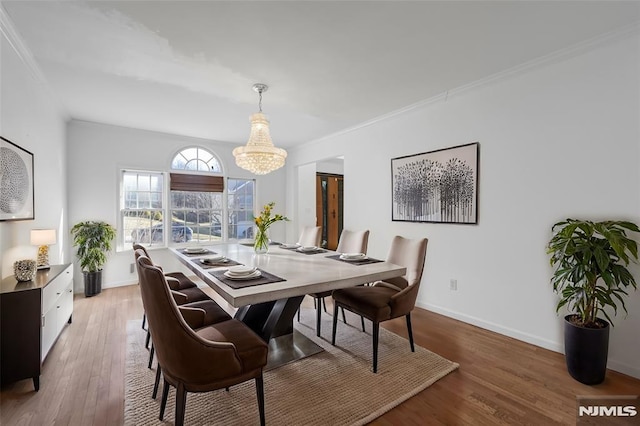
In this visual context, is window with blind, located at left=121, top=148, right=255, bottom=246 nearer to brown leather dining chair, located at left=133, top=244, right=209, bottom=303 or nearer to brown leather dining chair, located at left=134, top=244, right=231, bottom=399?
brown leather dining chair, located at left=133, top=244, right=209, bottom=303

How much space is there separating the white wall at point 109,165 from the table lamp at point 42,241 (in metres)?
1.83

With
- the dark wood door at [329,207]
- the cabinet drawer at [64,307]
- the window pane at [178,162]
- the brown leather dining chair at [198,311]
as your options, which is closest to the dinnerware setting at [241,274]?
the brown leather dining chair at [198,311]

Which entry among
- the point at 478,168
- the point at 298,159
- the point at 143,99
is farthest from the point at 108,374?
the point at 298,159

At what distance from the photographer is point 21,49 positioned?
2373 millimetres

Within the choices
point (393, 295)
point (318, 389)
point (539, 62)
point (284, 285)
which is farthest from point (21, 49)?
point (539, 62)

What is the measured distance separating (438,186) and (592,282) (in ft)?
5.50

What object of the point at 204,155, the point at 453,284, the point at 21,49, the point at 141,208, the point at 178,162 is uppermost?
the point at 21,49

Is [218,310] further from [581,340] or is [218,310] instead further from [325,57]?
[581,340]

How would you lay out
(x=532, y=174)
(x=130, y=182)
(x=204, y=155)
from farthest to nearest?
(x=204, y=155), (x=130, y=182), (x=532, y=174)

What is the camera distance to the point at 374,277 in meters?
2.13

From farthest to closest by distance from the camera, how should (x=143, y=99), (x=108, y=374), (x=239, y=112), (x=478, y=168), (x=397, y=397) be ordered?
(x=239, y=112), (x=143, y=99), (x=478, y=168), (x=108, y=374), (x=397, y=397)

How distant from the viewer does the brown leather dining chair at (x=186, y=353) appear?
1.41 meters

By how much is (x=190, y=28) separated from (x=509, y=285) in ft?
11.5

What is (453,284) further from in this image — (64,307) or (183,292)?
(64,307)
